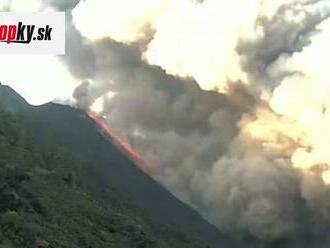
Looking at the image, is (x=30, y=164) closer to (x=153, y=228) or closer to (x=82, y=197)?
(x=82, y=197)

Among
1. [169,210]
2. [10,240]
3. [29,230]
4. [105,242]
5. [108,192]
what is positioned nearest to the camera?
[10,240]

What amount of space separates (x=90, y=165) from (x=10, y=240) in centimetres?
11303

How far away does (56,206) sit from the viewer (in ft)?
326

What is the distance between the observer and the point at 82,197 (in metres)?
124

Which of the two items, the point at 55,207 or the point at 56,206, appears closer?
the point at 55,207

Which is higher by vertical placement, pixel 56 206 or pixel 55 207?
pixel 56 206

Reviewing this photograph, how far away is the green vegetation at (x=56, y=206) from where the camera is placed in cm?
7300

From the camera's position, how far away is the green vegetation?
73.0 metres

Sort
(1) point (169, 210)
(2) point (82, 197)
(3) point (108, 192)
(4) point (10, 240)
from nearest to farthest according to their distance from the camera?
(4) point (10, 240) → (2) point (82, 197) → (3) point (108, 192) → (1) point (169, 210)

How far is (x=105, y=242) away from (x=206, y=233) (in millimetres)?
89089

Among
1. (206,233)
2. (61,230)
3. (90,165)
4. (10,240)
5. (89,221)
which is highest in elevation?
(90,165)

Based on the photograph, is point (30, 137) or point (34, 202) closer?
point (34, 202)

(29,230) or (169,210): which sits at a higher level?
(169,210)

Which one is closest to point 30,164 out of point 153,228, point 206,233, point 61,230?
point 61,230
